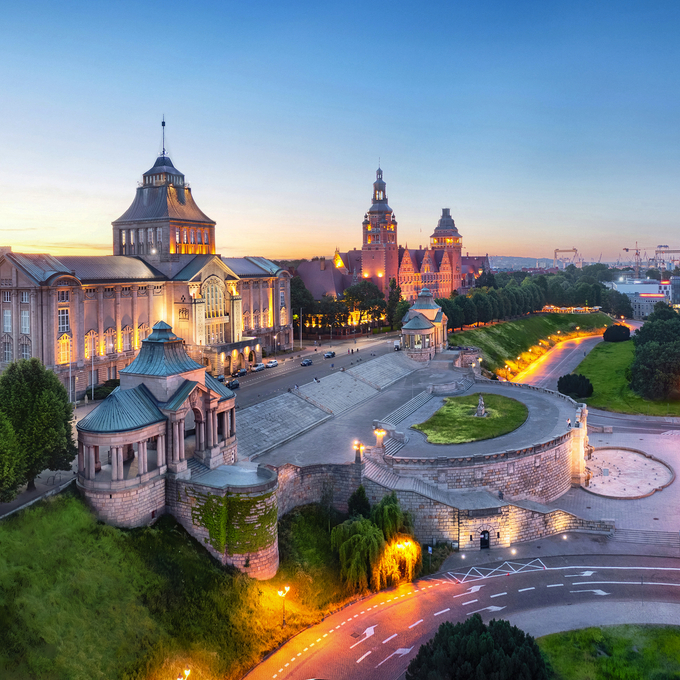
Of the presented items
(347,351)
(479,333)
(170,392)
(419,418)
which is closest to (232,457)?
(170,392)

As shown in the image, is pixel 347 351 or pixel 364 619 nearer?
pixel 364 619

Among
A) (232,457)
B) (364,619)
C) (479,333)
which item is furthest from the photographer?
(479,333)

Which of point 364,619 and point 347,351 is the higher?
point 347,351

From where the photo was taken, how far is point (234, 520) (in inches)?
1337

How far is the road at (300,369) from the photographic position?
196ft

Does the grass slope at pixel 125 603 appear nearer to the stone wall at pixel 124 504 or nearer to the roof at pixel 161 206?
the stone wall at pixel 124 504

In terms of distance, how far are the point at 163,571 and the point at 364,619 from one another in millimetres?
10975

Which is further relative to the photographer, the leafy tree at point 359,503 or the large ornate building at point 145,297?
the large ornate building at point 145,297

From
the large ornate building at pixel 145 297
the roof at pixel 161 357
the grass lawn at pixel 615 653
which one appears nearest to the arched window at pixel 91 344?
the large ornate building at pixel 145 297

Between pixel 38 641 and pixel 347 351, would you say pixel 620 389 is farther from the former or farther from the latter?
pixel 38 641

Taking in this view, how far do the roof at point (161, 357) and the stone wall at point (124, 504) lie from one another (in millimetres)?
6110

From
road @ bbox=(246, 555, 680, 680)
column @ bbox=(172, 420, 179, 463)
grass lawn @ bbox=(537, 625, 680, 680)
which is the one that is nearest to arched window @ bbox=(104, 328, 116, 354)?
column @ bbox=(172, 420, 179, 463)

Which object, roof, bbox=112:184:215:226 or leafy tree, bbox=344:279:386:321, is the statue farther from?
leafy tree, bbox=344:279:386:321

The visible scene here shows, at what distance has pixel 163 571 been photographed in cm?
3122
